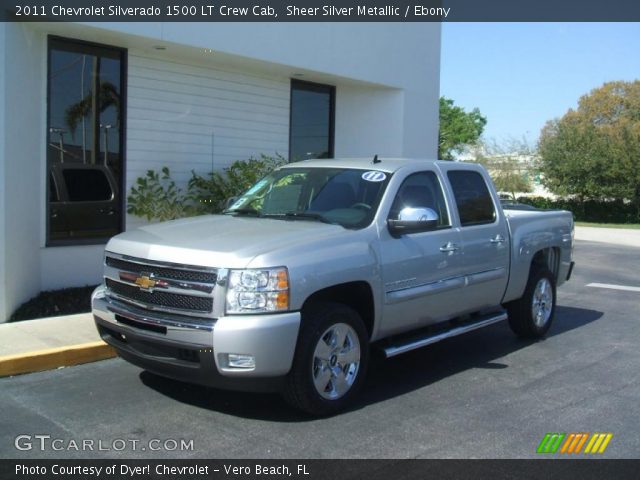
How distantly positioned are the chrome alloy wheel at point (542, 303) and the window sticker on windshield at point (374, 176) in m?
2.73

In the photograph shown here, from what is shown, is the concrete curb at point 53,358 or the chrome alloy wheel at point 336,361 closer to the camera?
the chrome alloy wheel at point 336,361

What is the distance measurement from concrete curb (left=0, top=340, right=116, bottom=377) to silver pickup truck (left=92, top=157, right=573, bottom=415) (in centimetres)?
108

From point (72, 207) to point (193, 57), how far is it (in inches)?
122

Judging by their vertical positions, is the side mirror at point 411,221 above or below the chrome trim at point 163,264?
above

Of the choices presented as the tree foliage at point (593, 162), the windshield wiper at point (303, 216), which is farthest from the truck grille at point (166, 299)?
the tree foliage at point (593, 162)

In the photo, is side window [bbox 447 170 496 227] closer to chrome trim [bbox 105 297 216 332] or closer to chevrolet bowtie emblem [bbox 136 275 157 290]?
chrome trim [bbox 105 297 216 332]

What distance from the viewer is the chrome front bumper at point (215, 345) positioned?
4.66 m

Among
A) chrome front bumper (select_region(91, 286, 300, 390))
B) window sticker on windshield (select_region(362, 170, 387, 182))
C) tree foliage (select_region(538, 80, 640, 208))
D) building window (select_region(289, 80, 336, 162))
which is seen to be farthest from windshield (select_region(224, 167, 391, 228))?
tree foliage (select_region(538, 80, 640, 208))

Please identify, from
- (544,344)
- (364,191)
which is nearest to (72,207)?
(364,191)

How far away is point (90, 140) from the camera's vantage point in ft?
32.2

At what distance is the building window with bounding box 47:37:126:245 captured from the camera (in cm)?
934

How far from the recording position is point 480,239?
6.78 m

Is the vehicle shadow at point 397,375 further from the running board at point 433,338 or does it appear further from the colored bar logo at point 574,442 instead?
the colored bar logo at point 574,442

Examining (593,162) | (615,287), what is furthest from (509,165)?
(615,287)
